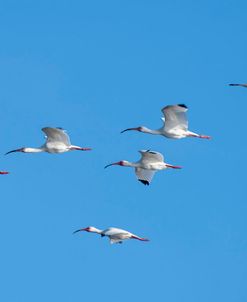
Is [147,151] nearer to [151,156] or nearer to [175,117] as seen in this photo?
[151,156]

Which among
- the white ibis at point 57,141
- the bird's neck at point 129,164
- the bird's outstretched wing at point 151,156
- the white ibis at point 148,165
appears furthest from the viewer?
the bird's neck at point 129,164

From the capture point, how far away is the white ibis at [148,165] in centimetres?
5216

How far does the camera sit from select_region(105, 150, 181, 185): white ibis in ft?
171

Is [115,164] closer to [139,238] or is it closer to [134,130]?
[134,130]

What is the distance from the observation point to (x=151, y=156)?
52.3 meters

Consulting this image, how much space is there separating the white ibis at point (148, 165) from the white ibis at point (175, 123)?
91 centimetres

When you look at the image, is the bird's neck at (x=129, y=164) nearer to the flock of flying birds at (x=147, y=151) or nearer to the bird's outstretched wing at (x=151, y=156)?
the flock of flying birds at (x=147, y=151)

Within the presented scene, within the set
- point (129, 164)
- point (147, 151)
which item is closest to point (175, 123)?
point (147, 151)

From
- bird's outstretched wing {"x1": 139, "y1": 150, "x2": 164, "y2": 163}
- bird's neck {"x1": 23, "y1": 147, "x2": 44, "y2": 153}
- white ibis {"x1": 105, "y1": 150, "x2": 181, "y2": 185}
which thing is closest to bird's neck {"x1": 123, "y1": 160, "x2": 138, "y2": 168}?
white ibis {"x1": 105, "y1": 150, "x2": 181, "y2": 185}

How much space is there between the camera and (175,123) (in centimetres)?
5112

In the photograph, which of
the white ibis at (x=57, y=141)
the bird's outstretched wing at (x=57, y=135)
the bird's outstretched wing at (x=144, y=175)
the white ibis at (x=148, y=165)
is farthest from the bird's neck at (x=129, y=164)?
the bird's outstretched wing at (x=57, y=135)

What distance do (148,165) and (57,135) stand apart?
3666 mm

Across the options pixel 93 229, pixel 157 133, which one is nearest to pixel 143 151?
pixel 157 133

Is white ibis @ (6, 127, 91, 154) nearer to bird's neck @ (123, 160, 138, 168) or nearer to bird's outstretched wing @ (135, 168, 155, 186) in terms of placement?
bird's neck @ (123, 160, 138, 168)
